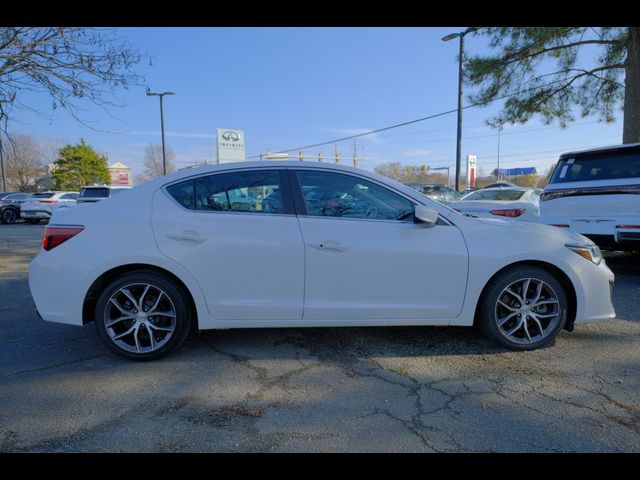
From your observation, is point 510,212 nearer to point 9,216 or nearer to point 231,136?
point 9,216

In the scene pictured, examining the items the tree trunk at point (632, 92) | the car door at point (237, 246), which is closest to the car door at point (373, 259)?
the car door at point (237, 246)

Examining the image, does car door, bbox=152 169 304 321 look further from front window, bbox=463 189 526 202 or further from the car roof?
front window, bbox=463 189 526 202

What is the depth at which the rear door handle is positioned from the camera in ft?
9.75

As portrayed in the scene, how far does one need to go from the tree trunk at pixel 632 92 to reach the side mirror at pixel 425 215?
360 inches

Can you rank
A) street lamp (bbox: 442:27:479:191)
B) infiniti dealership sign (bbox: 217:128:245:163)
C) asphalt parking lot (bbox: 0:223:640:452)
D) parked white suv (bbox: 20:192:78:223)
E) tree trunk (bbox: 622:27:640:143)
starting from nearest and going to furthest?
asphalt parking lot (bbox: 0:223:640:452), tree trunk (bbox: 622:27:640:143), street lamp (bbox: 442:27:479:191), parked white suv (bbox: 20:192:78:223), infiniti dealership sign (bbox: 217:128:245:163)

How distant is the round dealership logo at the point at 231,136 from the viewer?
31625 millimetres

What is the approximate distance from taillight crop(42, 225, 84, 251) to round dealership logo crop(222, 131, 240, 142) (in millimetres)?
30308

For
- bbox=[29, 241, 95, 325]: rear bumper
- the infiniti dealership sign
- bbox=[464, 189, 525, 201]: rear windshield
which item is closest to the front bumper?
bbox=[29, 241, 95, 325]: rear bumper

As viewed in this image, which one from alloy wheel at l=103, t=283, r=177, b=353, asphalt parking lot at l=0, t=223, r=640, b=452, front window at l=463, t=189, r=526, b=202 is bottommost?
asphalt parking lot at l=0, t=223, r=640, b=452

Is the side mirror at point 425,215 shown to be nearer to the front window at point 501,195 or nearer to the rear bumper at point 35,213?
the front window at point 501,195

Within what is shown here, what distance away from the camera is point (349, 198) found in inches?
124

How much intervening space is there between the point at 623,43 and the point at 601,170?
651cm

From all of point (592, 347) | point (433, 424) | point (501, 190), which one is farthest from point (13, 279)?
point (501, 190)
